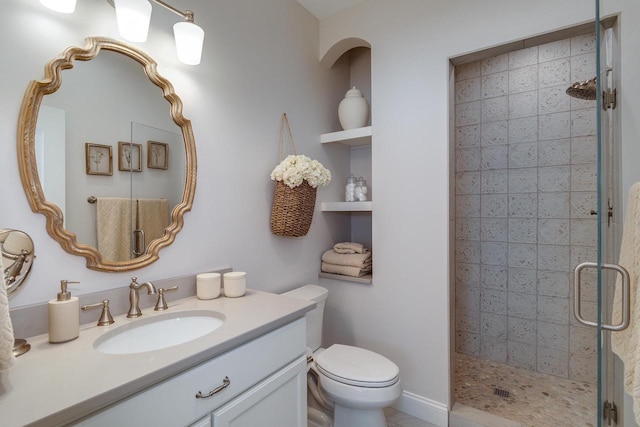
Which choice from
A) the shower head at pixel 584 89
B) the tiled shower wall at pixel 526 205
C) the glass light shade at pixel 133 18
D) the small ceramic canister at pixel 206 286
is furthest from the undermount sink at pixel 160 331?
the tiled shower wall at pixel 526 205

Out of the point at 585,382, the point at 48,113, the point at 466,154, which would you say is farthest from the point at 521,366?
the point at 48,113

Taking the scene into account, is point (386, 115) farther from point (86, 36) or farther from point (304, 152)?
point (86, 36)

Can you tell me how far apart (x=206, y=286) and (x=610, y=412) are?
1601 millimetres

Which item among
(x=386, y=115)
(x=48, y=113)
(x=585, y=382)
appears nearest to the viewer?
(x=48, y=113)

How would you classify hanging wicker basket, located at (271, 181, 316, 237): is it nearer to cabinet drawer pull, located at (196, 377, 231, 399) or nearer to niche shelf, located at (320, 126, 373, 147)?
niche shelf, located at (320, 126, 373, 147)

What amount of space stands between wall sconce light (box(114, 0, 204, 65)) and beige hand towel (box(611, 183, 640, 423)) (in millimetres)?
1662

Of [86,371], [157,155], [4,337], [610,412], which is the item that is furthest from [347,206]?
[4,337]

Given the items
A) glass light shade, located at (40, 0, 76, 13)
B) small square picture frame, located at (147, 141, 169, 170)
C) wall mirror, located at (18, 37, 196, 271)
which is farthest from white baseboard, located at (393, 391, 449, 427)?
glass light shade, located at (40, 0, 76, 13)

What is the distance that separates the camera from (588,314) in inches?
82.7

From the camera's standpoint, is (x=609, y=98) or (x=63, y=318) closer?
(x=63, y=318)

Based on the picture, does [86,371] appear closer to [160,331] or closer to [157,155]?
[160,331]

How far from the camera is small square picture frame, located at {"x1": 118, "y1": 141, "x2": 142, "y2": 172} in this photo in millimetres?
1239

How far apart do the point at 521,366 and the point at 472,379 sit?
18.2 inches

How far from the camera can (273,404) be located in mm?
1129
